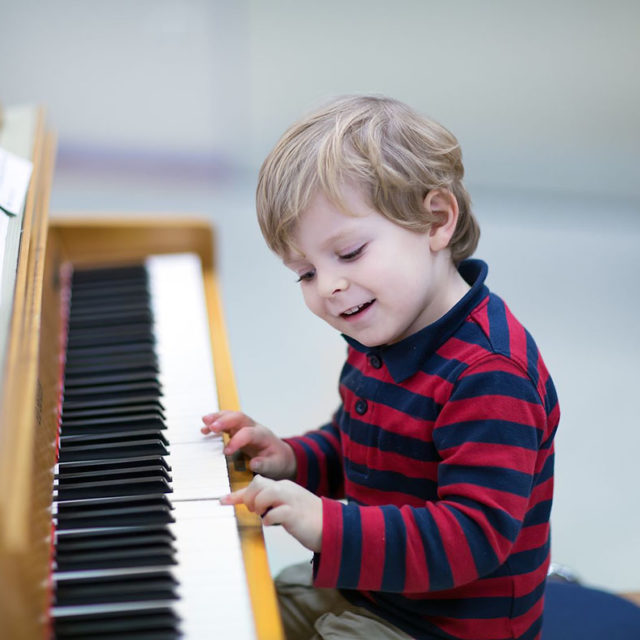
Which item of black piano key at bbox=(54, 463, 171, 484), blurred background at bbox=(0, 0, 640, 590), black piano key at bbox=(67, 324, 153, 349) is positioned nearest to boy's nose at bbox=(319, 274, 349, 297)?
black piano key at bbox=(54, 463, 171, 484)

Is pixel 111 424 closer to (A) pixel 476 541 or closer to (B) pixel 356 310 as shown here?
(B) pixel 356 310

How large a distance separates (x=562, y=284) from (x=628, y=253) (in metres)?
0.52

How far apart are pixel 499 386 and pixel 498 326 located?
0.11 meters

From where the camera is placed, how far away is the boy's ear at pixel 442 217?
1.31m

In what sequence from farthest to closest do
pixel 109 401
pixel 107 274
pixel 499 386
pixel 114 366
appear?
pixel 107 274 → pixel 114 366 → pixel 109 401 → pixel 499 386

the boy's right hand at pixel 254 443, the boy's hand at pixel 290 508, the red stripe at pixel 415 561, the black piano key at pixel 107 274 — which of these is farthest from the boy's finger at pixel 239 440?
the black piano key at pixel 107 274

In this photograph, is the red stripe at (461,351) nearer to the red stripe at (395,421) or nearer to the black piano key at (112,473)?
the red stripe at (395,421)

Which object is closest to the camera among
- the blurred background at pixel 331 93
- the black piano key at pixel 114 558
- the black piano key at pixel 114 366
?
the black piano key at pixel 114 558

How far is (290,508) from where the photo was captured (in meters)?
1.13

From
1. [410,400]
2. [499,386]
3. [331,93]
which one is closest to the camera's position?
[499,386]

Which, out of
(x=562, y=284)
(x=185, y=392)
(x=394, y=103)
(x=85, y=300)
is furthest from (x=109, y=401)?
(x=562, y=284)

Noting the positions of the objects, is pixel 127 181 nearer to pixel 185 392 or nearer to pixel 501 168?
pixel 501 168

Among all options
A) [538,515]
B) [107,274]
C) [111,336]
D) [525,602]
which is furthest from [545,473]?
[107,274]

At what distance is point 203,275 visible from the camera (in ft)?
6.57
